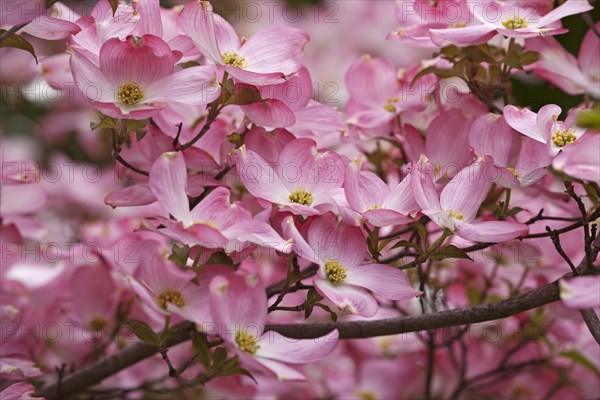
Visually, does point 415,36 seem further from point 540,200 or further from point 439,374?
point 439,374

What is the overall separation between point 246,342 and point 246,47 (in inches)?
10.9

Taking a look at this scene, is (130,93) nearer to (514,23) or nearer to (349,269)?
(349,269)

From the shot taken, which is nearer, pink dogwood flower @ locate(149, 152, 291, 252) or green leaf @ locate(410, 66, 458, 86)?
pink dogwood flower @ locate(149, 152, 291, 252)

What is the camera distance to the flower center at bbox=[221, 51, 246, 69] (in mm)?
662

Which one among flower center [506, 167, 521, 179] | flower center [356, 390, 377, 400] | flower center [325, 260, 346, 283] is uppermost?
flower center [506, 167, 521, 179]

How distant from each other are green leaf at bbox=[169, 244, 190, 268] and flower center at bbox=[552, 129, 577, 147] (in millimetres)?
287

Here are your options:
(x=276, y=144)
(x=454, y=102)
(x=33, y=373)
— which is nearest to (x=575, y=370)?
(x=454, y=102)

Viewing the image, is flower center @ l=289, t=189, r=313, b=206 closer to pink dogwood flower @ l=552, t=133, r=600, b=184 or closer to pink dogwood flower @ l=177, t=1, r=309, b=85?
pink dogwood flower @ l=177, t=1, r=309, b=85

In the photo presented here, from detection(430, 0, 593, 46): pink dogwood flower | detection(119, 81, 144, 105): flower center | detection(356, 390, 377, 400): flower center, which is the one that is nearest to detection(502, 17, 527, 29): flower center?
detection(430, 0, 593, 46): pink dogwood flower

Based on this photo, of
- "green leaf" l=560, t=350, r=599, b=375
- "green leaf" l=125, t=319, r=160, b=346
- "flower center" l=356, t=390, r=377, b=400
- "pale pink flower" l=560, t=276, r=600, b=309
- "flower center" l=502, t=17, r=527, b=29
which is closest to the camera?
"pale pink flower" l=560, t=276, r=600, b=309

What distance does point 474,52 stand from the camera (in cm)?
69

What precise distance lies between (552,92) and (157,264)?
2.75 ft

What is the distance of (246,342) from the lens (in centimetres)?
54

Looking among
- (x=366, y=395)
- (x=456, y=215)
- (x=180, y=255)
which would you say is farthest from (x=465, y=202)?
(x=366, y=395)
